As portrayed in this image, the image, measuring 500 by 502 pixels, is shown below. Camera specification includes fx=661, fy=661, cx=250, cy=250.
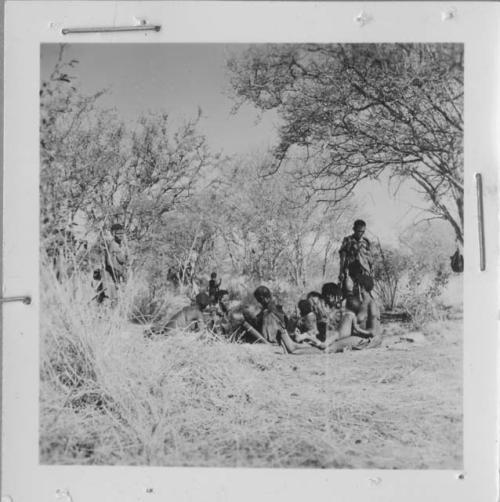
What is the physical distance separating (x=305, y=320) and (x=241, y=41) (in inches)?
38.5

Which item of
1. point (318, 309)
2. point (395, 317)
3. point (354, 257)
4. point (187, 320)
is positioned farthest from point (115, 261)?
point (395, 317)

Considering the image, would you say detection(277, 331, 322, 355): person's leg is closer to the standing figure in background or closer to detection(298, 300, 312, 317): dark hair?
detection(298, 300, 312, 317): dark hair

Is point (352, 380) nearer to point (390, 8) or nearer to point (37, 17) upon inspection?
point (390, 8)

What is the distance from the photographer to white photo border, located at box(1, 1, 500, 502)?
2225mm

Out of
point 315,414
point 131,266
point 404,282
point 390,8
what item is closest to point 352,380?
point 315,414

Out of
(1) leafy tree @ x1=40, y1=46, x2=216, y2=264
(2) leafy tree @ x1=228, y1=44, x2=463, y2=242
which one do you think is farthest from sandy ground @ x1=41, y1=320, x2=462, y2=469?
(2) leafy tree @ x1=228, y1=44, x2=463, y2=242

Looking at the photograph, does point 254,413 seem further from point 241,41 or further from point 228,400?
point 241,41

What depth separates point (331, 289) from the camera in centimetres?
229

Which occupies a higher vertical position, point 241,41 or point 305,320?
point 241,41

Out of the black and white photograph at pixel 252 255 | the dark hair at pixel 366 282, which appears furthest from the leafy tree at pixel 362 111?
the dark hair at pixel 366 282

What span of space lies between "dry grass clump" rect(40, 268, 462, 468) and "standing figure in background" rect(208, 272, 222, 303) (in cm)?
14

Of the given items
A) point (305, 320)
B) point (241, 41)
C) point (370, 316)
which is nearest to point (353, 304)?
point (370, 316)

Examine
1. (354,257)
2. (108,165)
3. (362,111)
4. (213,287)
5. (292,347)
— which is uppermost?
(362,111)

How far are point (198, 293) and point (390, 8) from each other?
1161 mm
